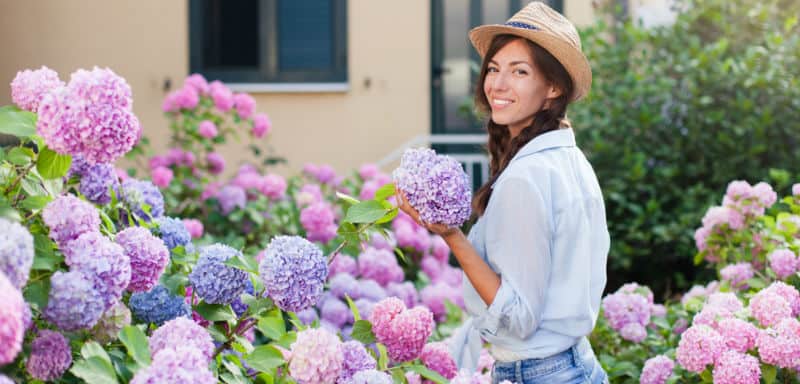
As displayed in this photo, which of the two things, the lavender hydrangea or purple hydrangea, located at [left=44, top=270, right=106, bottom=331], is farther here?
the lavender hydrangea

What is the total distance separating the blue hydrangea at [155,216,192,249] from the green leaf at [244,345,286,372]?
1.15 feet

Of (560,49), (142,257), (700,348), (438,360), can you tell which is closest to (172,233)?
(142,257)

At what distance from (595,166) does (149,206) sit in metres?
3.52

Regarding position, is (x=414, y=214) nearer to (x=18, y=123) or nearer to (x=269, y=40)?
(x=18, y=123)

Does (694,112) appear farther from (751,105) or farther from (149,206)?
(149,206)

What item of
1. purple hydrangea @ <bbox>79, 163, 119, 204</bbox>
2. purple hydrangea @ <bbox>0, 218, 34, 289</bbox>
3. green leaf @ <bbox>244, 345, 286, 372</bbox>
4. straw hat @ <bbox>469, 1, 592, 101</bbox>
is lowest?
green leaf @ <bbox>244, 345, 286, 372</bbox>

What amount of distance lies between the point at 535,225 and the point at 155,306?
2.25ft

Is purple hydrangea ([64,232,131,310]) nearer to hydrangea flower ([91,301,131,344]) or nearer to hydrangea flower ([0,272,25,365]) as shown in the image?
hydrangea flower ([91,301,131,344])

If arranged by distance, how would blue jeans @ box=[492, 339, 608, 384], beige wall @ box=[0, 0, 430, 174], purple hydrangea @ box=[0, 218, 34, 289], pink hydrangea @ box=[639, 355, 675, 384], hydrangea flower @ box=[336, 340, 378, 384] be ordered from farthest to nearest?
beige wall @ box=[0, 0, 430, 174]
pink hydrangea @ box=[639, 355, 675, 384]
blue jeans @ box=[492, 339, 608, 384]
hydrangea flower @ box=[336, 340, 378, 384]
purple hydrangea @ box=[0, 218, 34, 289]

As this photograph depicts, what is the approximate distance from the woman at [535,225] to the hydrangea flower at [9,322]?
77cm

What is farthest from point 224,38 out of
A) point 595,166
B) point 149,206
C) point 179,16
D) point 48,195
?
point 48,195

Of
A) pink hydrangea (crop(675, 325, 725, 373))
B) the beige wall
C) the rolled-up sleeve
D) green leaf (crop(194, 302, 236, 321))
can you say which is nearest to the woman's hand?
the rolled-up sleeve

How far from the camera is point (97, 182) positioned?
5.43ft

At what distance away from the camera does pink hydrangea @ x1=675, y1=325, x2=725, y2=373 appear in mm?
1999
